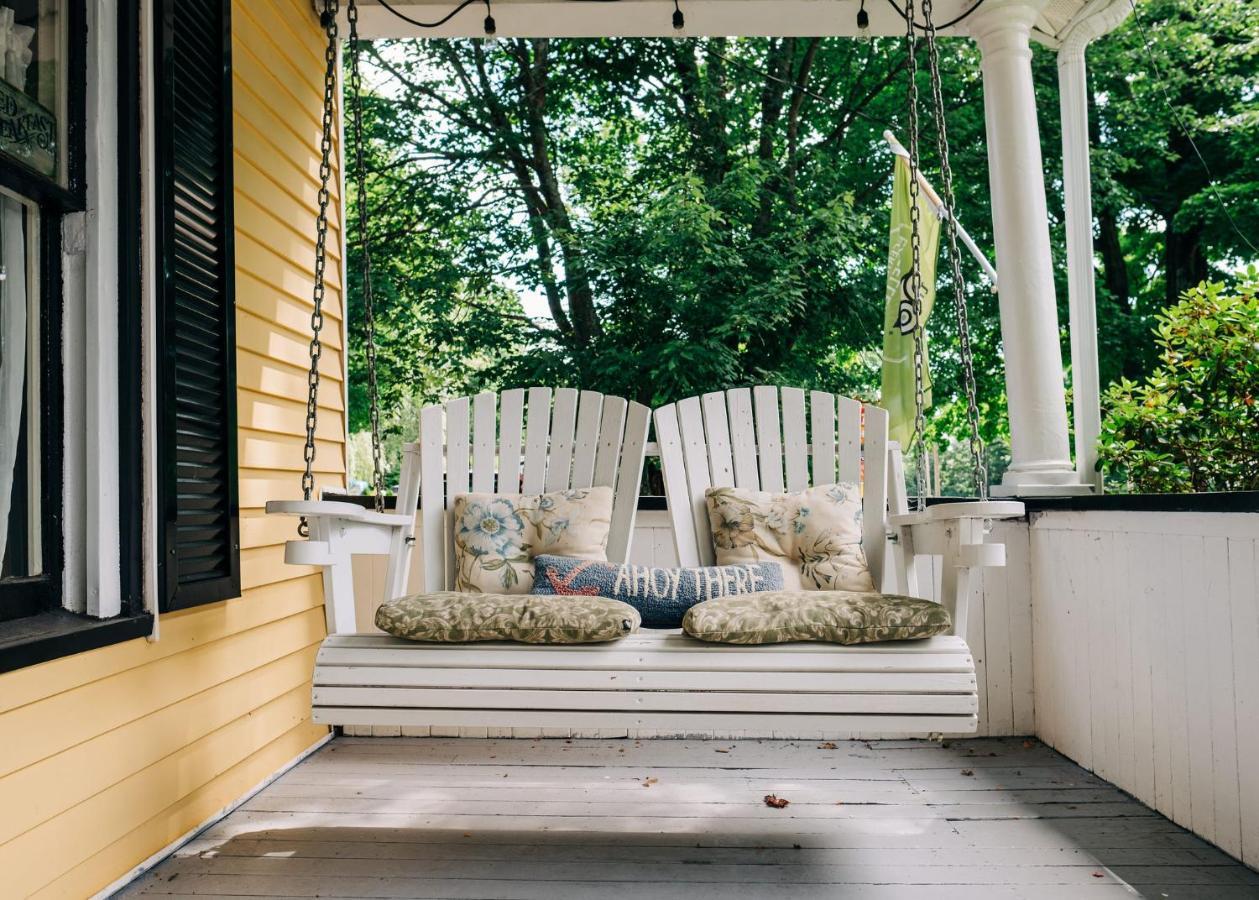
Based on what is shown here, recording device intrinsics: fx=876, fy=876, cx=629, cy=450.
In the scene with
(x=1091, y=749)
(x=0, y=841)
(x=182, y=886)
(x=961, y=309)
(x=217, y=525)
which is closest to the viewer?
(x=0, y=841)

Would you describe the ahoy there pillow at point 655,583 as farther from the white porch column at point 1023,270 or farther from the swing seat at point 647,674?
the white porch column at point 1023,270

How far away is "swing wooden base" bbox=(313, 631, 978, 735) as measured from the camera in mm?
1688

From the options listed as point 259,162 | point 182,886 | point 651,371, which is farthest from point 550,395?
point 651,371

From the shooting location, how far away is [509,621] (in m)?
1.80

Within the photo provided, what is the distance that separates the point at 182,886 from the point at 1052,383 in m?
2.90

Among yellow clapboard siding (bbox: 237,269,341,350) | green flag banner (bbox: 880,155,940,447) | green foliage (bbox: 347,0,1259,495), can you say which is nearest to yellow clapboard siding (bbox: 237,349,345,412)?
yellow clapboard siding (bbox: 237,269,341,350)

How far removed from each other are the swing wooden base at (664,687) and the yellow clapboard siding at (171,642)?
446 mm

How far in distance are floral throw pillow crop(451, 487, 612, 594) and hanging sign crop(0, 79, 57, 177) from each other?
123cm

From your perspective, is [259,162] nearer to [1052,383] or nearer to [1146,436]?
[1052,383]

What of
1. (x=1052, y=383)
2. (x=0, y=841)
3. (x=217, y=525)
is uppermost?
(x=1052, y=383)

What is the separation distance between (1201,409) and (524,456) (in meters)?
2.08

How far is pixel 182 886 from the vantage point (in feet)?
6.06

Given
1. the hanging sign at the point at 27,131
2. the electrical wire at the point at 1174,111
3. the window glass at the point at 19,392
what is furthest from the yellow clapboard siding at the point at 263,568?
the electrical wire at the point at 1174,111

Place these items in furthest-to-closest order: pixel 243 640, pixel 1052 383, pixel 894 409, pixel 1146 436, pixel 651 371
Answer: pixel 651 371 → pixel 894 409 → pixel 1052 383 → pixel 1146 436 → pixel 243 640
